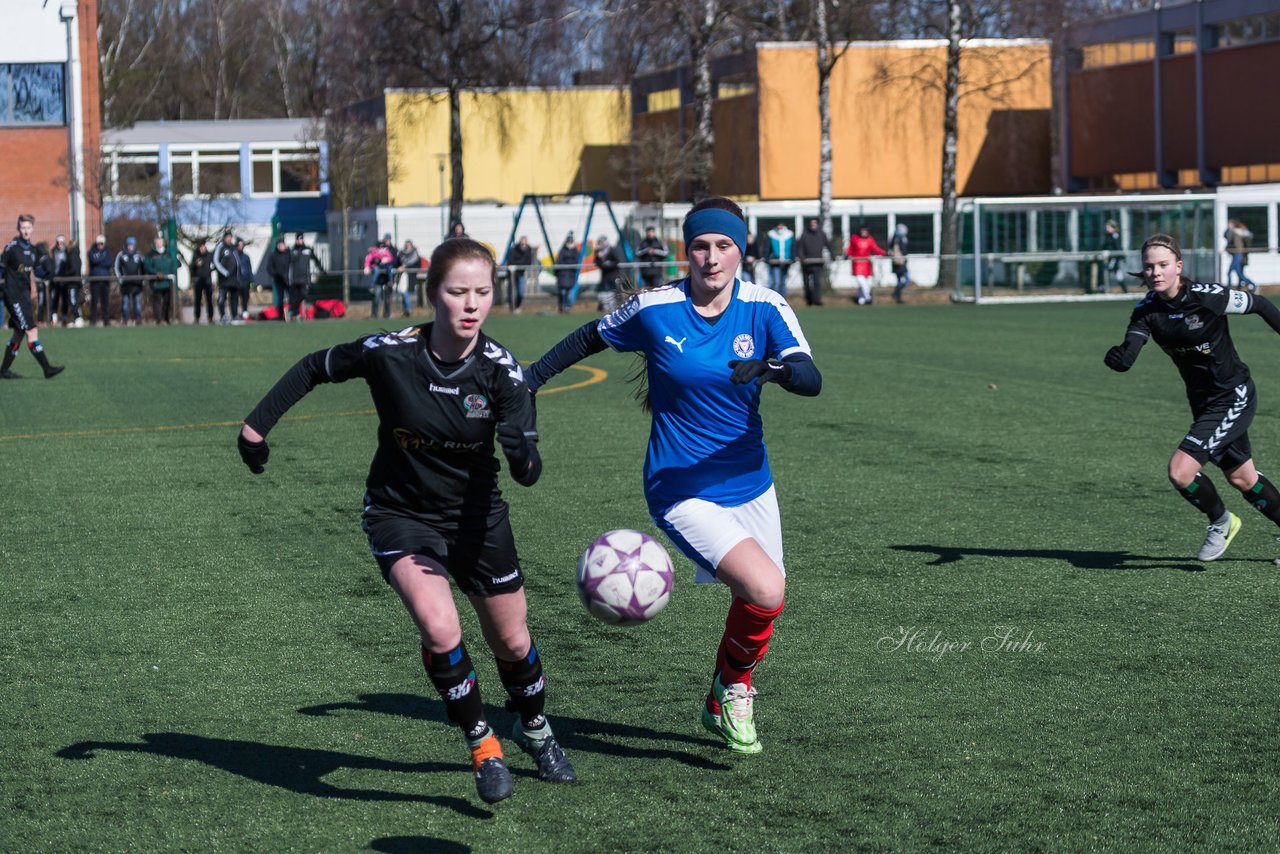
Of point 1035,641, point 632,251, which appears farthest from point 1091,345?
point 632,251

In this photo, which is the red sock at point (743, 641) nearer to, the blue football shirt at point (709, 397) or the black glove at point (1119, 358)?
the blue football shirt at point (709, 397)

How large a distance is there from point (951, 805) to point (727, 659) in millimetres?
1013

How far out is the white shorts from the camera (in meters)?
5.75

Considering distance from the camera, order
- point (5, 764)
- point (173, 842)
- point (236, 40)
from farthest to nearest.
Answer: point (236, 40) → point (5, 764) → point (173, 842)

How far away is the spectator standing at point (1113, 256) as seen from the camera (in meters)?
37.0

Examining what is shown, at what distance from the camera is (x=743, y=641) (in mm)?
5859

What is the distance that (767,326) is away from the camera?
5.91m

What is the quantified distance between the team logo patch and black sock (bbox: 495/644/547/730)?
85 cm

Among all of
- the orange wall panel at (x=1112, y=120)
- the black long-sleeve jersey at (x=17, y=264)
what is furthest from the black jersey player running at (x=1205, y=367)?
the orange wall panel at (x=1112, y=120)

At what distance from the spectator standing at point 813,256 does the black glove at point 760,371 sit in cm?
3108

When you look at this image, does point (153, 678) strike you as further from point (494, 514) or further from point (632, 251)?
point (632, 251)

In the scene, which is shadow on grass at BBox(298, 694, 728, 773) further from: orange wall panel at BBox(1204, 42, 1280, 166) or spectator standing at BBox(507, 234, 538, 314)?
orange wall panel at BBox(1204, 42, 1280, 166)

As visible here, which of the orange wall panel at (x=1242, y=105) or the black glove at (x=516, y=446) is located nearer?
the black glove at (x=516, y=446)

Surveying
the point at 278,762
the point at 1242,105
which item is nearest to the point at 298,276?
the point at 1242,105
